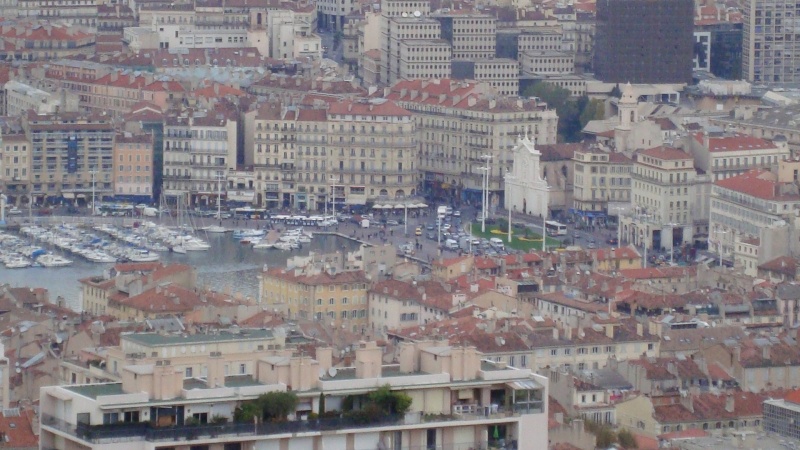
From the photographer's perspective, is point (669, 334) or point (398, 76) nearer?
point (669, 334)

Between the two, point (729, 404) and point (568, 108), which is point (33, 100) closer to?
point (568, 108)

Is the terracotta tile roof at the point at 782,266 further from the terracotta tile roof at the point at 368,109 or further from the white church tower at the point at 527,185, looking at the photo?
the terracotta tile roof at the point at 368,109

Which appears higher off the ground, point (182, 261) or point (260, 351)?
point (260, 351)

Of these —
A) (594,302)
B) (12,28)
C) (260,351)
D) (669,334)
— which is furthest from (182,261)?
(260,351)

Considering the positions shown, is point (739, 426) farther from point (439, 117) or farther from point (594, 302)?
point (439, 117)

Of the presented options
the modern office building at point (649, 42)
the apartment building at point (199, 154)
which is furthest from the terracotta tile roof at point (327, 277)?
the modern office building at point (649, 42)

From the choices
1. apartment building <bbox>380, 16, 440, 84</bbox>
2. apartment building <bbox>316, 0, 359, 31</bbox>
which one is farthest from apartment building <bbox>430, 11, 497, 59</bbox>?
apartment building <bbox>316, 0, 359, 31</bbox>
